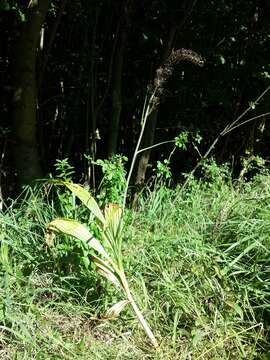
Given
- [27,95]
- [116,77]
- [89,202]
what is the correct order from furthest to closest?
[116,77], [27,95], [89,202]

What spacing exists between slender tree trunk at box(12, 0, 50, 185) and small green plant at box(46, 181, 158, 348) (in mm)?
1597

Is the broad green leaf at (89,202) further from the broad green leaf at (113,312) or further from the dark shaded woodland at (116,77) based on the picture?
the dark shaded woodland at (116,77)

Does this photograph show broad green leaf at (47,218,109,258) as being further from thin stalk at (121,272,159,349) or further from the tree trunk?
the tree trunk

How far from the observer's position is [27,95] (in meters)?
4.36

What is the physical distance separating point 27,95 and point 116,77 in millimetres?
874

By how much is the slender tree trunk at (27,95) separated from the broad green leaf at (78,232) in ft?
5.61

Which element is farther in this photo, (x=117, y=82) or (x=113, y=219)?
(x=117, y=82)

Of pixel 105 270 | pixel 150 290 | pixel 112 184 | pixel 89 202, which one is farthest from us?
pixel 112 184

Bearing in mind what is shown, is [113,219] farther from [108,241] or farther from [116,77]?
[116,77]

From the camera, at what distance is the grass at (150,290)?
2777mm

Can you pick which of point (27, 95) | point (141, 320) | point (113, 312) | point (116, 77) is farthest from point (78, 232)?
point (116, 77)

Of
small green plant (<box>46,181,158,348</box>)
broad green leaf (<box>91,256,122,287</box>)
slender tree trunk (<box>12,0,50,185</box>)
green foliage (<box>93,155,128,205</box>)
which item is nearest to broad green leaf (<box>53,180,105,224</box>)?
small green plant (<box>46,181,158,348</box>)

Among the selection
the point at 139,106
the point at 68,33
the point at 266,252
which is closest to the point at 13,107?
the point at 68,33

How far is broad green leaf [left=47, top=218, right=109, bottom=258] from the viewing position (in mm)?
2826
